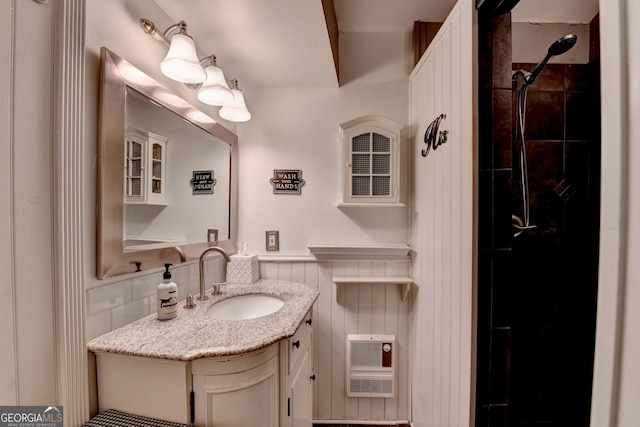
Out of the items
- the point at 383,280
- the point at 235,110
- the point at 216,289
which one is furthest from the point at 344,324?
the point at 235,110

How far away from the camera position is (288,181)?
1769mm

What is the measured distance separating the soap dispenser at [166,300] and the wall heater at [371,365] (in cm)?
112

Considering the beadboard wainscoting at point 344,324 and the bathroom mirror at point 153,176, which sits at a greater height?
the bathroom mirror at point 153,176

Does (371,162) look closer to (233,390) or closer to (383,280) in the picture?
(383,280)

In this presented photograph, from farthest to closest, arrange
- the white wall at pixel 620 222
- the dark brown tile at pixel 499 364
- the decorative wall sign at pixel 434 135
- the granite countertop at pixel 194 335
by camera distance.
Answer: the decorative wall sign at pixel 434 135
the dark brown tile at pixel 499 364
the granite countertop at pixel 194 335
the white wall at pixel 620 222

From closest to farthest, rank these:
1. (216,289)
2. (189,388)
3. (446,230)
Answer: (189,388)
(446,230)
(216,289)

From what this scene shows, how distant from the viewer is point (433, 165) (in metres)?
1.32

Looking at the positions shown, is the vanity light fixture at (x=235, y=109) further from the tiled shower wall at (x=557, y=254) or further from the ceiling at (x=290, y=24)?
the tiled shower wall at (x=557, y=254)

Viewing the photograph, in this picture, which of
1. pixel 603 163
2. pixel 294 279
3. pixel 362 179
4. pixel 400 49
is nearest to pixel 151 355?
pixel 294 279

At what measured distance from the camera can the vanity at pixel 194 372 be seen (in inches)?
32.1

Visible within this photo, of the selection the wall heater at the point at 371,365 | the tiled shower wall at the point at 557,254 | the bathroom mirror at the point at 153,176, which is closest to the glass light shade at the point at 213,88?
the bathroom mirror at the point at 153,176

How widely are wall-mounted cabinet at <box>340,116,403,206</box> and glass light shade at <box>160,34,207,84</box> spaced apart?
87cm

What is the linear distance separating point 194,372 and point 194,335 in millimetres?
117

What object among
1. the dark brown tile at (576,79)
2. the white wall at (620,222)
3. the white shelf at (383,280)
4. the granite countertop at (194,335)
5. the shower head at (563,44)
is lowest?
the white shelf at (383,280)
